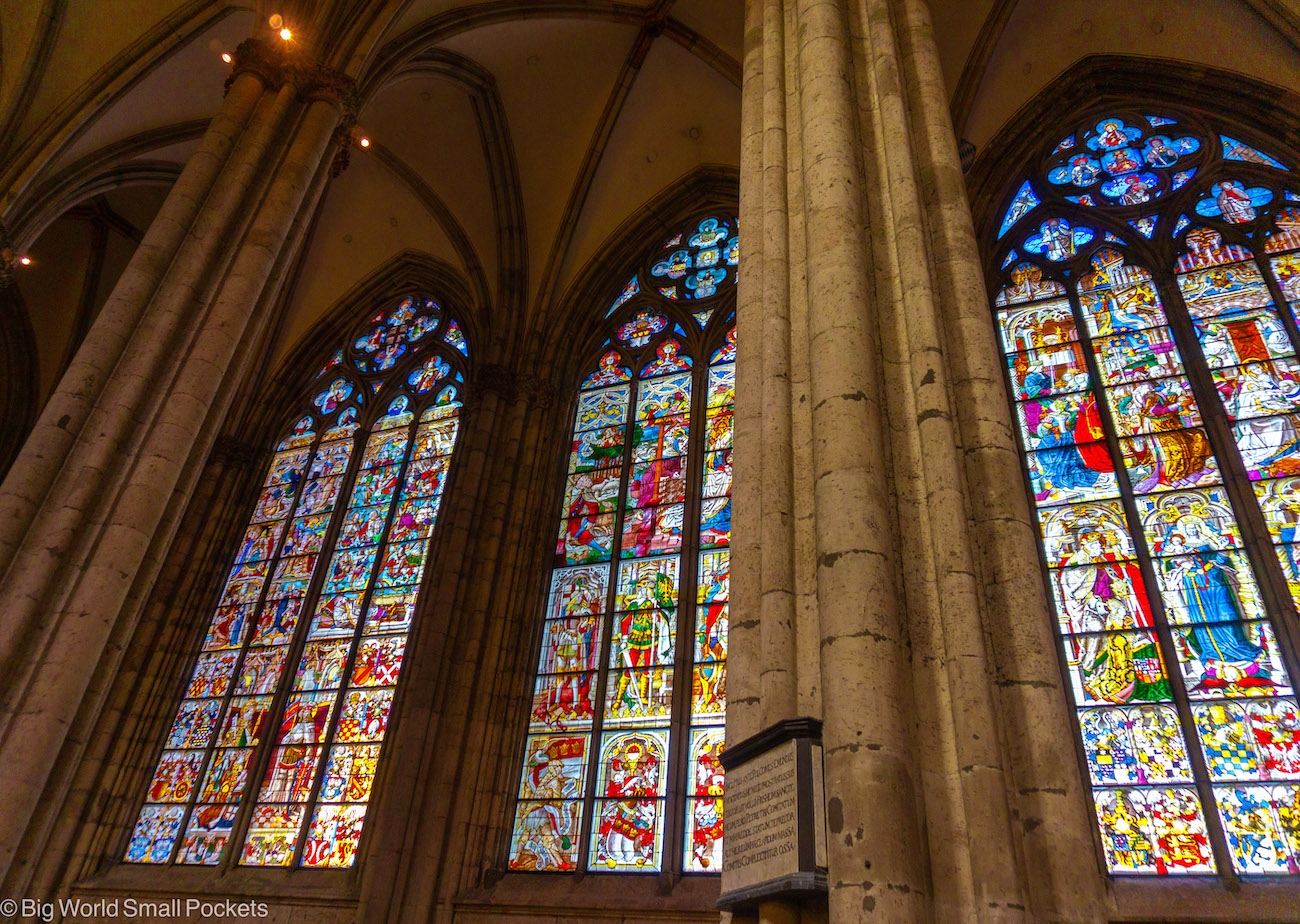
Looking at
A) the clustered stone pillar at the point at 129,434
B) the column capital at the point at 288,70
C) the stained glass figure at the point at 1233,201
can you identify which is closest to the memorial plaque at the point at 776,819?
the clustered stone pillar at the point at 129,434

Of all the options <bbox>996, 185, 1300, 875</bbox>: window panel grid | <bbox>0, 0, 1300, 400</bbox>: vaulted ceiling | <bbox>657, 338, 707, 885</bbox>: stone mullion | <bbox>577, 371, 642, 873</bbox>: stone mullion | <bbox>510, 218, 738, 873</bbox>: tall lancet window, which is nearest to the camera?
<bbox>996, 185, 1300, 875</bbox>: window panel grid

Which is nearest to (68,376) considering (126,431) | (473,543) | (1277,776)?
(126,431)

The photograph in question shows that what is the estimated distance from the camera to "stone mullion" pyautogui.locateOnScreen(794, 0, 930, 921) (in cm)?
271

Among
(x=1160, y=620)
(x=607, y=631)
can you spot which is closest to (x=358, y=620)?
(x=607, y=631)

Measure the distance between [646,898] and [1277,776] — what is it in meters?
4.53

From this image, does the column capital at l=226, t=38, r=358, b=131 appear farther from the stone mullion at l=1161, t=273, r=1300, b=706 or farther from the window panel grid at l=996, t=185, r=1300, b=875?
the stone mullion at l=1161, t=273, r=1300, b=706

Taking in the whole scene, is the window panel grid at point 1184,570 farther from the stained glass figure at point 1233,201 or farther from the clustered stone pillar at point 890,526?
the clustered stone pillar at point 890,526

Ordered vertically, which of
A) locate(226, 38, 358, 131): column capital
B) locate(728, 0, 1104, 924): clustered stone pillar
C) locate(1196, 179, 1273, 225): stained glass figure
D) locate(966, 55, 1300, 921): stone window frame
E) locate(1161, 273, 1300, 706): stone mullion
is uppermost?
locate(966, 55, 1300, 921): stone window frame

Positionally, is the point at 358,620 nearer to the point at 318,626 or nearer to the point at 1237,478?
the point at 318,626

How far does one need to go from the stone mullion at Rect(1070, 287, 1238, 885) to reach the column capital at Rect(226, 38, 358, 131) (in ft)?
23.4

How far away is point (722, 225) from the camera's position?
1182 centimetres

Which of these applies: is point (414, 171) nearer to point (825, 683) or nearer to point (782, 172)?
point (782, 172)

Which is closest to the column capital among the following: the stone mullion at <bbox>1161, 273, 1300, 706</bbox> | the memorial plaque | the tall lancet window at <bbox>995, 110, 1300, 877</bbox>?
the tall lancet window at <bbox>995, 110, 1300, 877</bbox>

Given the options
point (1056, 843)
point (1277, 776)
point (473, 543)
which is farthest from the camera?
point (473, 543)
